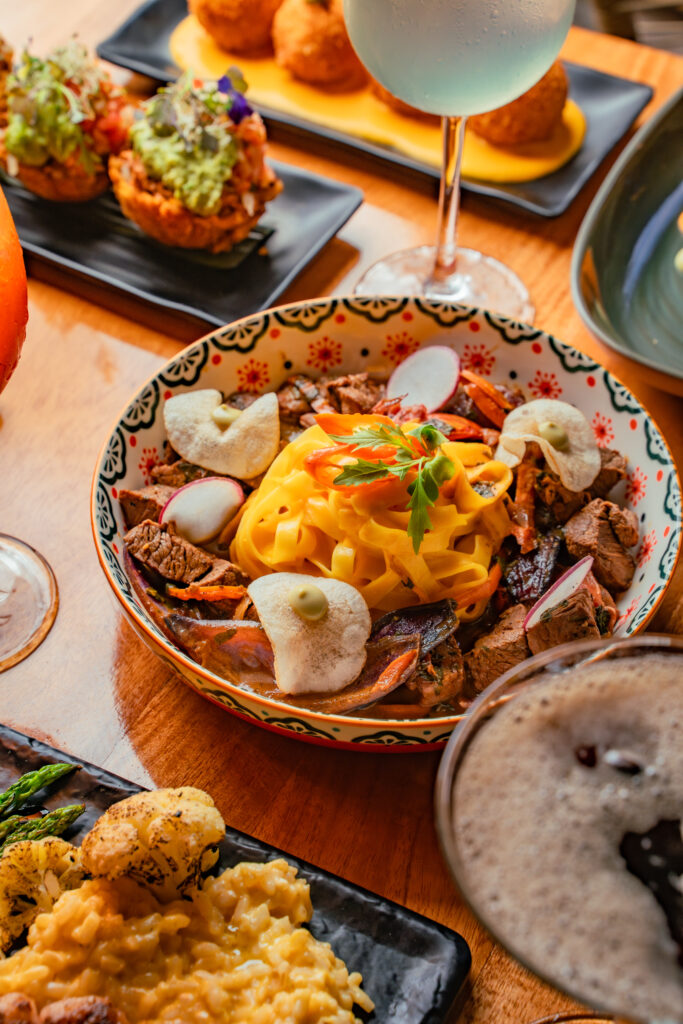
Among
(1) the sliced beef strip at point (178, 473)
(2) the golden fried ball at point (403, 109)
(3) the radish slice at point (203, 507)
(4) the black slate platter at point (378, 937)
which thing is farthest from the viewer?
(2) the golden fried ball at point (403, 109)

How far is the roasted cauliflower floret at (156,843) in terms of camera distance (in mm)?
1285

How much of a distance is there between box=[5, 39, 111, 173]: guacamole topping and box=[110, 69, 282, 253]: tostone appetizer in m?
0.14

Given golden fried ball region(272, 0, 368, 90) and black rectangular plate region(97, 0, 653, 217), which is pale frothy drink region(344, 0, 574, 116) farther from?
golden fried ball region(272, 0, 368, 90)

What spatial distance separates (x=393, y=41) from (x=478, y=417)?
2.91 ft

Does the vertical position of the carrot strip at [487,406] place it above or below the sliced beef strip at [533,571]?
above

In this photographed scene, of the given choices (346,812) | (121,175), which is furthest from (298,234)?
(346,812)

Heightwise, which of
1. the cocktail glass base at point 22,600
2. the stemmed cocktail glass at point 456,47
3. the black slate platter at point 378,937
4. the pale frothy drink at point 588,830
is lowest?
the cocktail glass base at point 22,600

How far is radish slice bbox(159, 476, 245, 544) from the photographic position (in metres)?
1.85

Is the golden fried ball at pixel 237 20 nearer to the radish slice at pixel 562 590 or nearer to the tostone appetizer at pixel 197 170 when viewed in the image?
the tostone appetizer at pixel 197 170

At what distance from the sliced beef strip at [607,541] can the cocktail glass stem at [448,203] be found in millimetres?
1098

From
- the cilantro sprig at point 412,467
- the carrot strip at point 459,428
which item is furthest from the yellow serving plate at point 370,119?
the cilantro sprig at point 412,467

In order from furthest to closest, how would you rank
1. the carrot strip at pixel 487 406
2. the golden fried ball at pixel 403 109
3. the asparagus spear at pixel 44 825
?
the golden fried ball at pixel 403 109, the carrot strip at pixel 487 406, the asparagus spear at pixel 44 825

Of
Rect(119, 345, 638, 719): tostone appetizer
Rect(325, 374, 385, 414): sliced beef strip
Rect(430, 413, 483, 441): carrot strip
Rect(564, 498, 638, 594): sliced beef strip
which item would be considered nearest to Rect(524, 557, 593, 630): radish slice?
Rect(119, 345, 638, 719): tostone appetizer

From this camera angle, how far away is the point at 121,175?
8.86ft
